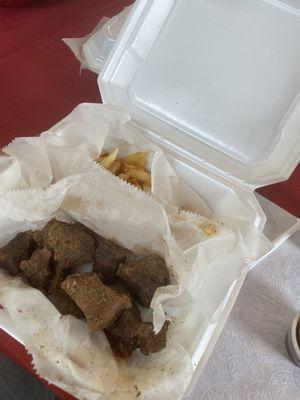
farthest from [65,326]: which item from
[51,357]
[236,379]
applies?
[236,379]

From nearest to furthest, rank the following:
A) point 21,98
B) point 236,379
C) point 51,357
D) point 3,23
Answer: point 51,357
point 236,379
point 21,98
point 3,23

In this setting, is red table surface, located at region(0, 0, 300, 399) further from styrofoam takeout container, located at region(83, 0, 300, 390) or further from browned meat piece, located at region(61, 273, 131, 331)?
browned meat piece, located at region(61, 273, 131, 331)

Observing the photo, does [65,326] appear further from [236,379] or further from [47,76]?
[47,76]

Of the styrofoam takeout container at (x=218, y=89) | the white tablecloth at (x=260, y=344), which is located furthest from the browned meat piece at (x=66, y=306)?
the styrofoam takeout container at (x=218, y=89)

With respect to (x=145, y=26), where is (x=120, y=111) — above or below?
below

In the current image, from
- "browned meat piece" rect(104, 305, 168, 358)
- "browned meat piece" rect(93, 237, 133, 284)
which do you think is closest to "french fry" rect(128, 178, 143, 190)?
"browned meat piece" rect(93, 237, 133, 284)

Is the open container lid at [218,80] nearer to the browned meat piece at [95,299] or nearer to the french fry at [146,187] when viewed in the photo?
the french fry at [146,187]
